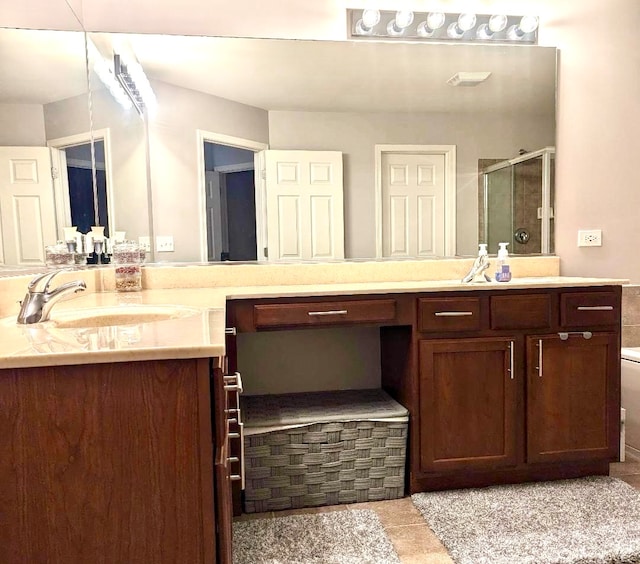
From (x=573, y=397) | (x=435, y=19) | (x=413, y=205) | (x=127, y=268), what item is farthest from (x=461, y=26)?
(x=127, y=268)

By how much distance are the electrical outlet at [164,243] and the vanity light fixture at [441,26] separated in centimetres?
131

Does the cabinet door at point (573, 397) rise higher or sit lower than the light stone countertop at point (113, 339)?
lower

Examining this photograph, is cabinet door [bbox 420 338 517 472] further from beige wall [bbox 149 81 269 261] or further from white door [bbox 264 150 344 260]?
beige wall [bbox 149 81 269 261]

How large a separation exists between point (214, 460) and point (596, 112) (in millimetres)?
2537

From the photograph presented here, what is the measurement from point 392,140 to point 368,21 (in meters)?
0.57

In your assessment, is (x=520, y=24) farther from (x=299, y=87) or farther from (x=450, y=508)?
(x=450, y=508)

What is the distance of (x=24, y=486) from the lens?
899mm

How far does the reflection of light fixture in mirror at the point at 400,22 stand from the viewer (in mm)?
2496

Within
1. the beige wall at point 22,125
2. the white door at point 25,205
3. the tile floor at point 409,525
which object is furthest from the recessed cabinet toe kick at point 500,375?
the beige wall at point 22,125

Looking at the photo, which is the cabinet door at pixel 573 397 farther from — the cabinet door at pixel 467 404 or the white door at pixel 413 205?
the white door at pixel 413 205

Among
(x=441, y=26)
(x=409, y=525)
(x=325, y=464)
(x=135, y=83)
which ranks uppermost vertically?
(x=441, y=26)

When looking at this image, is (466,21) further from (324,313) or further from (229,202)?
(324,313)

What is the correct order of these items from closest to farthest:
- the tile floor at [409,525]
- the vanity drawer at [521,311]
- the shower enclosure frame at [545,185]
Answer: the tile floor at [409,525] < the vanity drawer at [521,311] < the shower enclosure frame at [545,185]

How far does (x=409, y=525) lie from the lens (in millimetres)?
1866
